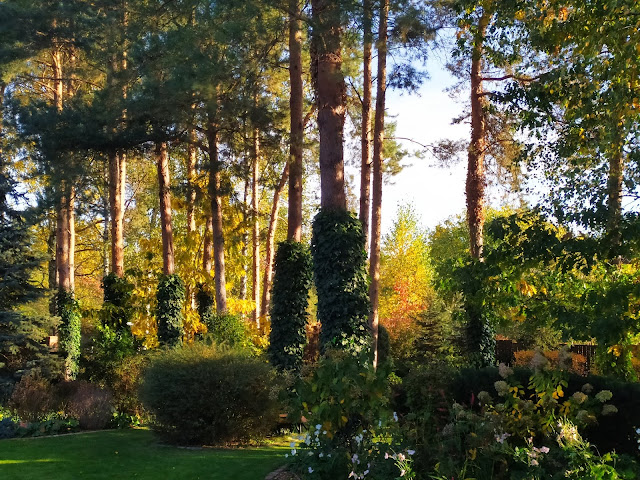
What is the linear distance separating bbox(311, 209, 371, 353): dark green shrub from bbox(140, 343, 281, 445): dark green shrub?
1.82m

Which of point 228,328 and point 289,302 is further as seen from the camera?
point 228,328

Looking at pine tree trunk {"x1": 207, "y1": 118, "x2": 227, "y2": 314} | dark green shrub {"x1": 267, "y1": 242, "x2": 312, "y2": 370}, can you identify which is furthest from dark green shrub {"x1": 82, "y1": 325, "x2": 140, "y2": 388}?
dark green shrub {"x1": 267, "y1": 242, "x2": 312, "y2": 370}

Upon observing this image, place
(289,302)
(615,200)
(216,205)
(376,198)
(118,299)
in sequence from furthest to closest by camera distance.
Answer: (118,299) → (216,205) → (376,198) → (289,302) → (615,200)

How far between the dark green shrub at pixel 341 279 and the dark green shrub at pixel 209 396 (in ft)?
Answer: 5.97

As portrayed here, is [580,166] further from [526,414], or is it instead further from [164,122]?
[164,122]

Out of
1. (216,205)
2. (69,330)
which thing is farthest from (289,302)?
(69,330)

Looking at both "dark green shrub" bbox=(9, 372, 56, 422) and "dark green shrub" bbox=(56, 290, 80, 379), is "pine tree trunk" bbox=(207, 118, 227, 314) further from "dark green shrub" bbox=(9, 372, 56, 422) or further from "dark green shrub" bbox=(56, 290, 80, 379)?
"dark green shrub" bbox=(9, 372, 56, 422)

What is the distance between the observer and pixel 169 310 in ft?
65.3

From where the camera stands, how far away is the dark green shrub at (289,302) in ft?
50.1

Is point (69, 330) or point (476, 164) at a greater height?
point (476, 164)

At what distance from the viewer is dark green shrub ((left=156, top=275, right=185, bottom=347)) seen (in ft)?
65.2

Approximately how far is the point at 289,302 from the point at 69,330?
794 cm

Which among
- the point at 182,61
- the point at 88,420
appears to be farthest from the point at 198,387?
the point at 182,61

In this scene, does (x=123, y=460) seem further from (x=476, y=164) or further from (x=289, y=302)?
(x=476, y=164)
